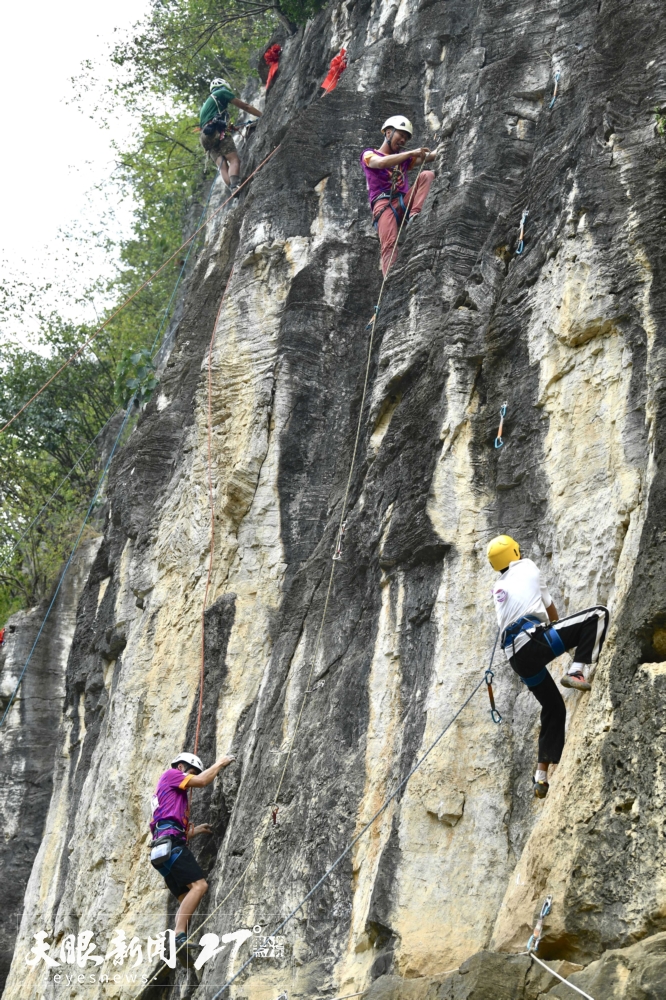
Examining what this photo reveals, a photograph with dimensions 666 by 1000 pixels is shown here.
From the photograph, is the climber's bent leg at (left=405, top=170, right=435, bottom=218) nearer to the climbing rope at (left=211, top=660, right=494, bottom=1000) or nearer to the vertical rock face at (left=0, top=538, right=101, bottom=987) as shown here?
the climbing rope at (left=211, top=660, right=494, bottom=1000)

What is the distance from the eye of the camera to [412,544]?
956 centimetres

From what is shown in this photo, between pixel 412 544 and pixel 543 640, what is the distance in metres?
2.25

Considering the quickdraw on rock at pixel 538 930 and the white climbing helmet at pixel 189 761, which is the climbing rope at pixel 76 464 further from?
the quickdraw on rock at pixel 538 930

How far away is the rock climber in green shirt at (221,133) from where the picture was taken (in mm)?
19422

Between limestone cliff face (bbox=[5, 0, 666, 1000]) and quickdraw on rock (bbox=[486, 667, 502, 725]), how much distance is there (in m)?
0.12

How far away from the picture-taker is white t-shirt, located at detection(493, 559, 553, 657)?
7.63 m

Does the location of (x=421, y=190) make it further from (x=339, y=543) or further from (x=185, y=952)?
(x=185, y=952)

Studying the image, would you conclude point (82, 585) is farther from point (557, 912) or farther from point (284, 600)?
point (557, 912)

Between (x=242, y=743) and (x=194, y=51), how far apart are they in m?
21.0

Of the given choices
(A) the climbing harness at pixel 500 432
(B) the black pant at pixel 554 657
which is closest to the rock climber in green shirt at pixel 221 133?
(A) the climbing harness at pixel 500 432

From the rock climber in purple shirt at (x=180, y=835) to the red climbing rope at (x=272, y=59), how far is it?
44.4 ft

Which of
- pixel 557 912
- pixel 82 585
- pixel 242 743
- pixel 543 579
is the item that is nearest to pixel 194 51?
pixel 82 585

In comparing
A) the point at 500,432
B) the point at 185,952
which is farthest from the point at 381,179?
the point at 185,952

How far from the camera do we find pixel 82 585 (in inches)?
818
